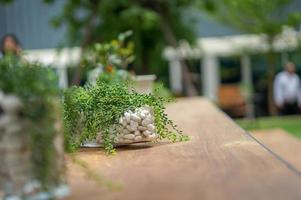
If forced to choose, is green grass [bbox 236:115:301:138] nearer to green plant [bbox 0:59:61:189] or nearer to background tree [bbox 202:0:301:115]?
background tree [bbox 202:0:301:115]

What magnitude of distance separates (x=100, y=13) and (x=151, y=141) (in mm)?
6541

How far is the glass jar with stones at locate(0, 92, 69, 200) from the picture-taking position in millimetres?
1314

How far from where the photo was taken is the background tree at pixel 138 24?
860 centimetres

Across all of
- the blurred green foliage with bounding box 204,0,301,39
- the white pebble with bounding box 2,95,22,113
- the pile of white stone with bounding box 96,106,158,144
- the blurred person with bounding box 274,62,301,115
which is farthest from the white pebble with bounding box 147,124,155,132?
the blurred person with bounding box 274,62,301,115

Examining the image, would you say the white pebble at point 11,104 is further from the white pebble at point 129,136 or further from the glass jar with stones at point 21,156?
the white pebble at point 129,136

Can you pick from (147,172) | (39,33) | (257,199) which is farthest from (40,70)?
(39,33)

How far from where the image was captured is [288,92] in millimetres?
12688

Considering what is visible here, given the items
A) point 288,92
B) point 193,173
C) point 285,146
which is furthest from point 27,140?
point 288,92

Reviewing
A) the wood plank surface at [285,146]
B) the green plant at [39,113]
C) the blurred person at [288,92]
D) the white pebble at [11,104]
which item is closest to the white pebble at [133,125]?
the green plant at [39,113]

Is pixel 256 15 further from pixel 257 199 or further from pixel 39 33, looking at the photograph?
pixel 257 199

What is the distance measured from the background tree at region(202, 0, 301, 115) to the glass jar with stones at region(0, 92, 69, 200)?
438 inches

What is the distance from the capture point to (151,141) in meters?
2.40

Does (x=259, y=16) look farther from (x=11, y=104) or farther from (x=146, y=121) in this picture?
(x=11, y=104)

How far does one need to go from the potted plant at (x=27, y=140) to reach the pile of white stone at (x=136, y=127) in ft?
3.10
